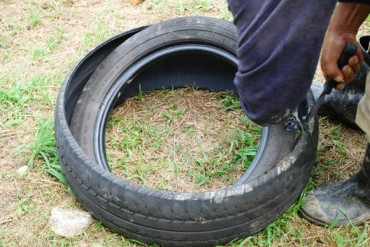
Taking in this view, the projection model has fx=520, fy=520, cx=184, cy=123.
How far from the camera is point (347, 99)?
2.93m

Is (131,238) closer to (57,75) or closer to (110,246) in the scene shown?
(110,246)

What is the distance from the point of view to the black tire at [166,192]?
2.22 m

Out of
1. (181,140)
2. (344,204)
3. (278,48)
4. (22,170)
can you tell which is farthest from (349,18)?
(22,170)

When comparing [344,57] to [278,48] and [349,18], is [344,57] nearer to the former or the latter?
[349,18]

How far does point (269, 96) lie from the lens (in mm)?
1738

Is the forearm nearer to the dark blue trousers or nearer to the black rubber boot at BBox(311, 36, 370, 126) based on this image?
the black rubber boot at BBox(311, 36, 370, 126)

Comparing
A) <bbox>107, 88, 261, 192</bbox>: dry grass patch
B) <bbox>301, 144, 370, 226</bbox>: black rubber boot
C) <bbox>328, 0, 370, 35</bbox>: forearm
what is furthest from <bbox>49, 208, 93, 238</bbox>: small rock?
<bbox>328, 0, 370, 35</bbox>: forearm

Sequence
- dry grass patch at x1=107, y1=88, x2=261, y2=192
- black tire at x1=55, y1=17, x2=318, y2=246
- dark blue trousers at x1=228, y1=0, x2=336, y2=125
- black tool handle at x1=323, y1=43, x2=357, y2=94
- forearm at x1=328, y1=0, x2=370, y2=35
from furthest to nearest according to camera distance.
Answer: dry grass patch at x1=107, y1=88, x2=261, y2=192 < forearm at x1=328, y1=0, x2=370, y2=35 < black tool handle at x1=323, y1=43, x2=357, y2=94 < black tire at x1=55, y1=17, x2=318, y2=246 < dark blue trousers at x1=228, y1=0, x2=336, y2=125

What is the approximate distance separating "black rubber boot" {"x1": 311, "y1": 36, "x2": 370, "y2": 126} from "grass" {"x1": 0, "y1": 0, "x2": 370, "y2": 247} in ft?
0.24

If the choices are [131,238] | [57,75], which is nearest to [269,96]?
[131,238]

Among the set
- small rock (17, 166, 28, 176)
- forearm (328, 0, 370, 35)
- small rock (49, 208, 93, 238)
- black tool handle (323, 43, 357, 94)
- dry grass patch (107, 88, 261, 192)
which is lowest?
small rock (17, 166, 28, 176)

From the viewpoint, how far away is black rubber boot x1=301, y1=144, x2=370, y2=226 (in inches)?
97.5

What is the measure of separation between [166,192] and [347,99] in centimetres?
129

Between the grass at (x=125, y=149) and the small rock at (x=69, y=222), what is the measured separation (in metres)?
0.03
